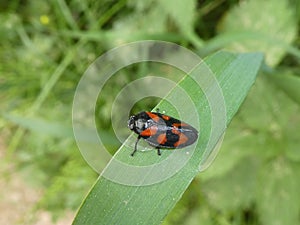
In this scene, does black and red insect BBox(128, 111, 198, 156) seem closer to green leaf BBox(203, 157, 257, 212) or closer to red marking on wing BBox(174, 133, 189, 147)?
red marking on wing BBox(174, 133, 189, 147)

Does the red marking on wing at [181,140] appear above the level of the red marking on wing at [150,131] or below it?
below

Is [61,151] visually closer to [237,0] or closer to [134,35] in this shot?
[134,35]

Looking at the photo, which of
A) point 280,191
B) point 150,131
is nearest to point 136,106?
point 280,191

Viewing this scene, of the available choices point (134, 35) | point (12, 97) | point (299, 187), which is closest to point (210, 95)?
point (299, 187)

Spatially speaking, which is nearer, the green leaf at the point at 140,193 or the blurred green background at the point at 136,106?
the green leaf at the point at 140,193

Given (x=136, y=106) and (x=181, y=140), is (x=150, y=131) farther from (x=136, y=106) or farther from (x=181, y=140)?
(x=136, y=106)

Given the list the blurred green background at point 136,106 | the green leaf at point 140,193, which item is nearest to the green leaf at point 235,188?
the blurred green background at point 136,106

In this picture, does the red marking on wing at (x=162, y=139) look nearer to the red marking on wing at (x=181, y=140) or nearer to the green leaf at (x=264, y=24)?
the red marking on wing at (x=181, y=140)
